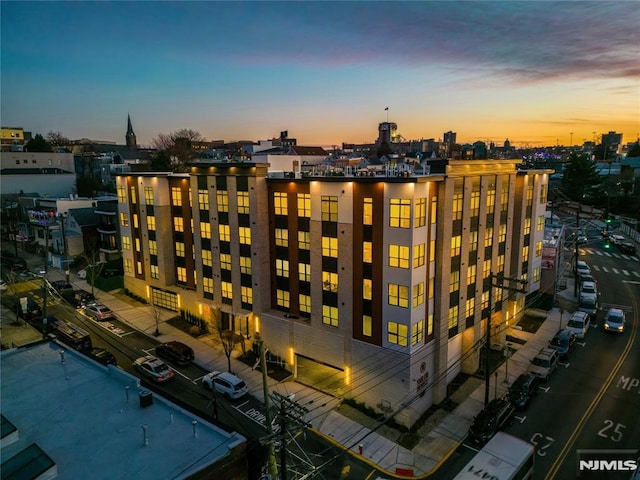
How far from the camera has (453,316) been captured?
33094 millimetres

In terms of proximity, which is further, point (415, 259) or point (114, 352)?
point (114, 352)

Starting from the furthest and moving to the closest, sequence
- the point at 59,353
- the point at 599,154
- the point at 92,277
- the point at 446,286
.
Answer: the point at 599,154 → the point at 92,277 → the point at 446,286 → the point at 59,353

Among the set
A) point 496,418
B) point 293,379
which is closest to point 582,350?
point 496,418

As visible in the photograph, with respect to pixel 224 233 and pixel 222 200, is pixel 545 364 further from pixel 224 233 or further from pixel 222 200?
pixel 222 200

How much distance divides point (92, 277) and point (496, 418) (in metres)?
49.5

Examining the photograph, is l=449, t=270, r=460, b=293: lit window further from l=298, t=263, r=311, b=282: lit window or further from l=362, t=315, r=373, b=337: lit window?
l=298, t=263, r=311, b=282: lit window

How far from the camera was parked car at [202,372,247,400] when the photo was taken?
31.6 meters

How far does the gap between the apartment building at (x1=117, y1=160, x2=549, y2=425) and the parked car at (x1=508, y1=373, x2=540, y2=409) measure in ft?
13.9

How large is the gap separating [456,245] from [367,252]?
780 centimetres

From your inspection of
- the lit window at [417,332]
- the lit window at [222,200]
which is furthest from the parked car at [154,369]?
the lit window at [417,332]

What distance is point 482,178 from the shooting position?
112 feet

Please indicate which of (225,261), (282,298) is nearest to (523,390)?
(282,298)

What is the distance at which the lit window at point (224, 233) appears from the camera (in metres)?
39.5

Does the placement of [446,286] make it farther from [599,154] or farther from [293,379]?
[599,154]
